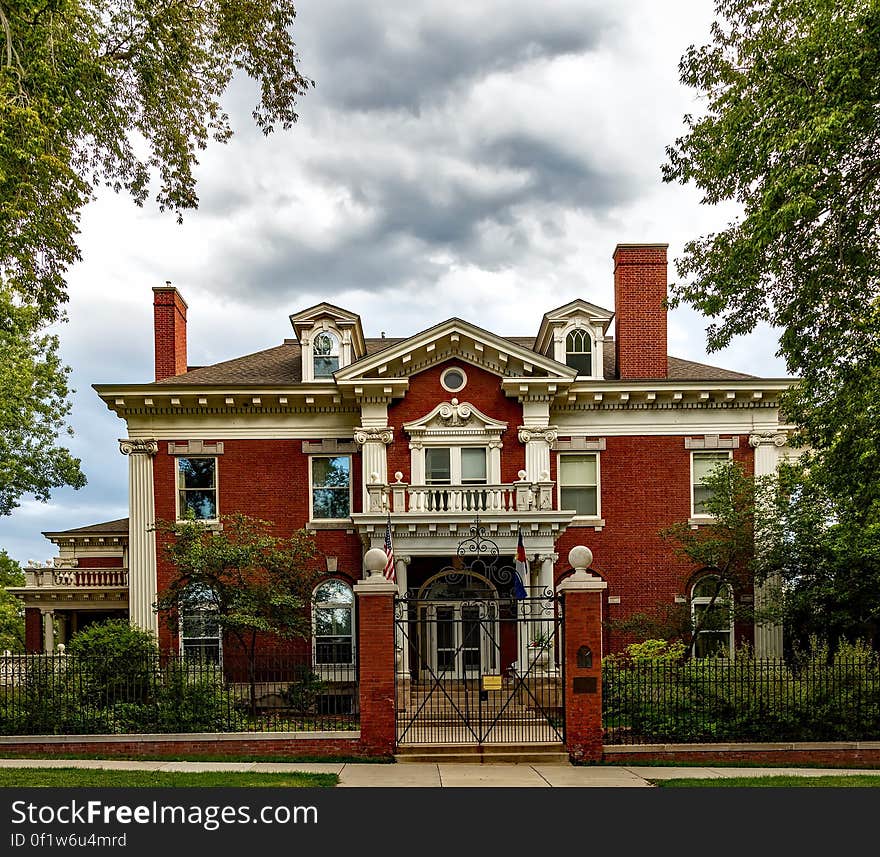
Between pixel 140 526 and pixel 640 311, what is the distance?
54.6 feet

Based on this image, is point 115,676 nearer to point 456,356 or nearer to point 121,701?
point 121,701

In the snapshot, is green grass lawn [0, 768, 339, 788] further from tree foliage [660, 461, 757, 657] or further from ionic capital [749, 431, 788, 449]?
ionic capital [749, 431, 788, 449]

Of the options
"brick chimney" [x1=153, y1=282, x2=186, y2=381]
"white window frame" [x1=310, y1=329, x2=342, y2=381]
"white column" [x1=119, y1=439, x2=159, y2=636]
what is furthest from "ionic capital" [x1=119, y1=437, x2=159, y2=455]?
"white window frame" [x1=310, y1=329, x2=342, y2=381]

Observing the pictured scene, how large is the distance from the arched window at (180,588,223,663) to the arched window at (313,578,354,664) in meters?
2.93

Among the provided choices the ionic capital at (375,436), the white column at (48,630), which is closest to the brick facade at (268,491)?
the ionic capital at (375,436)

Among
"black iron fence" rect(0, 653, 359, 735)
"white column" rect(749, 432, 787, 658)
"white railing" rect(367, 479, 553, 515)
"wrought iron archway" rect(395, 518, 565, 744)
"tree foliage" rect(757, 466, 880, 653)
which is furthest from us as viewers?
"white column" rect(749, 432, 787, 658)

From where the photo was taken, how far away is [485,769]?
14.6 m

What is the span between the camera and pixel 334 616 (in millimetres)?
25797

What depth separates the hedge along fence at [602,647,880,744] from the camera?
16.1 metres

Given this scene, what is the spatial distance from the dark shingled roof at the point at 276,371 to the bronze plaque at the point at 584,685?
41.6 ft

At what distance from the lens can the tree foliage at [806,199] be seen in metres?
14.3

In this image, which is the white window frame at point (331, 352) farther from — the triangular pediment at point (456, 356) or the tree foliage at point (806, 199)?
the tree foliage at point (806, 199)

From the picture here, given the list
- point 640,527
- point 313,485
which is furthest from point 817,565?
point 313,485

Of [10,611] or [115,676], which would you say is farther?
[10,611]
